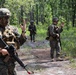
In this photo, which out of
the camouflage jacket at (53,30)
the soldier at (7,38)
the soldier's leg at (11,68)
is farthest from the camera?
the camouflage jacket at (53,30)

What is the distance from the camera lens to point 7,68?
18.2ft

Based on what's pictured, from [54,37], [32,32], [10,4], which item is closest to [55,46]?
[54,37]

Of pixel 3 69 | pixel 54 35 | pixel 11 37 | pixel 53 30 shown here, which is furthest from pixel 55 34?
pixel 3 69

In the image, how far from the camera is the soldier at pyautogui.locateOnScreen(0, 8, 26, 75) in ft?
17.8

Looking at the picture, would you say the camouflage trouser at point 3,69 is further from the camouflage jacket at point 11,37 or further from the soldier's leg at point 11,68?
the camouflage jacket at point 11,37

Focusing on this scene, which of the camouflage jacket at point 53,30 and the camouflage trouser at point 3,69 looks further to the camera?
the camouflage jacket at point 53,30

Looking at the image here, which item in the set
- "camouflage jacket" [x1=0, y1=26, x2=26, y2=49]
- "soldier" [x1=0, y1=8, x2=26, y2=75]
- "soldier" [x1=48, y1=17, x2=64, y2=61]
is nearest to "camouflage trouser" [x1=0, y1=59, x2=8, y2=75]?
"soldier" [x1=0, y1=8, x2=26, y2=75]

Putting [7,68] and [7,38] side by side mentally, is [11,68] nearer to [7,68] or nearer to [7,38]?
[7,68]

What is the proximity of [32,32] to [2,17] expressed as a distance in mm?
20798

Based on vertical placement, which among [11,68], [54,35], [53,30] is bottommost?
[54,35]

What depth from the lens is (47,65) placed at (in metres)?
12.3

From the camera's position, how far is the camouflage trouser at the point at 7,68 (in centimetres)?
547

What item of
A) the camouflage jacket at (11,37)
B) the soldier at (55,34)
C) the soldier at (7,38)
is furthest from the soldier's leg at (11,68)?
the soldier at (55,34)

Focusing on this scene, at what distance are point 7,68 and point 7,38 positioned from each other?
0.56m
